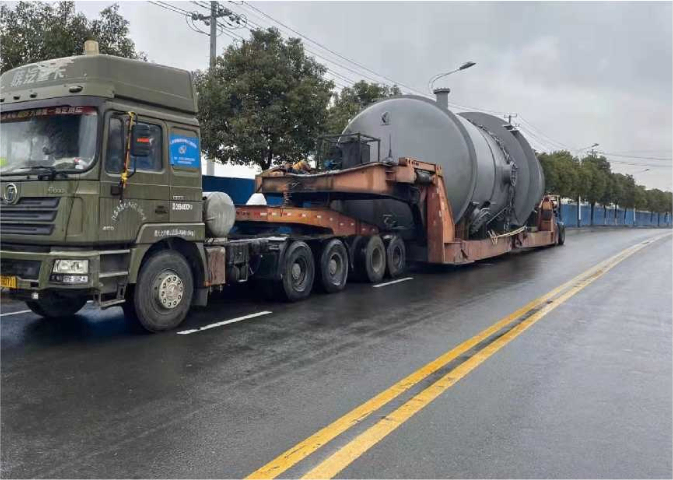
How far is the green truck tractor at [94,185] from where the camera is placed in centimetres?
A: 602

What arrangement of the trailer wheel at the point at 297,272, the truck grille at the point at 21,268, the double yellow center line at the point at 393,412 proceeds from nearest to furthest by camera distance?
1. the double yellow center line at the point at 393,412
2. the truck grille at the point at 21,268
3. the trailer wheel at the point at 297,272

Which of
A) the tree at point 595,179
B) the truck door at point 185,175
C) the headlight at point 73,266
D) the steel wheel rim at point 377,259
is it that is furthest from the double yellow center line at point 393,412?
the tree at point 595,179

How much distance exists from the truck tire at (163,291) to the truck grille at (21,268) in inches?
41.8

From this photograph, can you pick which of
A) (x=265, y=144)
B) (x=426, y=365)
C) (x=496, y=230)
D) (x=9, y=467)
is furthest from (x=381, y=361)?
(x=496, y=230)

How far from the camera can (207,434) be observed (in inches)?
154

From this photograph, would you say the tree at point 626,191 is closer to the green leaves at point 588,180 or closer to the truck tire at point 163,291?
the green leaves at point 588,180

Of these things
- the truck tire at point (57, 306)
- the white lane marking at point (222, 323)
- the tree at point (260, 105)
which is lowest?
the white lane marking at point (222, 323)

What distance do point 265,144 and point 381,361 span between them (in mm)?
10509

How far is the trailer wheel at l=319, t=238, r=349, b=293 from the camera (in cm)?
1014

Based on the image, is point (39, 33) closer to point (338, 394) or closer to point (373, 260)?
point (373, 260)

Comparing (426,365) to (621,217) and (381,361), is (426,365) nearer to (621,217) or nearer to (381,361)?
(381,361)

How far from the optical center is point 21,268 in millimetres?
6168

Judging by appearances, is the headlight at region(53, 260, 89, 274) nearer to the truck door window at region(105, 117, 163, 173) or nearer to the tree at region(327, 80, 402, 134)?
the truck door window at region(105, 117, 163, 173)

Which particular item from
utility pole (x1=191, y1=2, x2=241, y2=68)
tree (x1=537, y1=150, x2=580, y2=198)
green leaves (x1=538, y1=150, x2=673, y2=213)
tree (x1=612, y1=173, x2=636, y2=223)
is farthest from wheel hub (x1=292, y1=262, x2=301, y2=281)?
tree (x1=612, y1=173, x2=636, y2=223)
